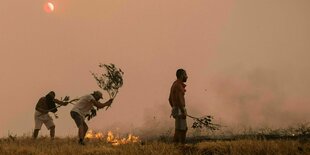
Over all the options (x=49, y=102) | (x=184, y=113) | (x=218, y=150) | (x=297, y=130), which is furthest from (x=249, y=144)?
(x=49, y=102)

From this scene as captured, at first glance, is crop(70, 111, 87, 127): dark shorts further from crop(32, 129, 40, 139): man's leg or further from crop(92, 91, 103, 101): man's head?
crop(32, 129, 40, 139): man's leg

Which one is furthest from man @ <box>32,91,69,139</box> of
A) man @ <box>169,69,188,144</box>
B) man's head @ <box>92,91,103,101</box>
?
man @ <box>169,69,188,144</box>

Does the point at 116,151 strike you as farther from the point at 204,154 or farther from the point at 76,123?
the point at 76,123

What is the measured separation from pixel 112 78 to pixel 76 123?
6.09ft

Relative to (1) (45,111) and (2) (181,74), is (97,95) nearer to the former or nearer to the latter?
(2) (181,74)

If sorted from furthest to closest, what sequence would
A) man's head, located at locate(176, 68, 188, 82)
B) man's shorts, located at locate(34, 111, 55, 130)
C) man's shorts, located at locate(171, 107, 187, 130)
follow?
man's shorts, located at locate(34, 111, 55, 130), man's head, located at locate(176, 68, 188, 82), man's shorts, located at locate(171, 107, 187, 130)

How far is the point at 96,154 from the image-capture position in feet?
37.7

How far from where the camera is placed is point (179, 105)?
43.3 feet

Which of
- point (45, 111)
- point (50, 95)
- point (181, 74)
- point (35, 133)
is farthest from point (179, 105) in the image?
point (35, 133)

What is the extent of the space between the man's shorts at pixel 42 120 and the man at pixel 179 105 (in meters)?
6.38

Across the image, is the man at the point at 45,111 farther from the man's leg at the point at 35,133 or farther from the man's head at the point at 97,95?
the man's head at the point at 97,95

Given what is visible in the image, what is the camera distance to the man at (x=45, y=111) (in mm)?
17891

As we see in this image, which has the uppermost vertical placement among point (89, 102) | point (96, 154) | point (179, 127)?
point (89, 102)

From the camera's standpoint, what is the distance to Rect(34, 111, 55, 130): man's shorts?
1802 cm
